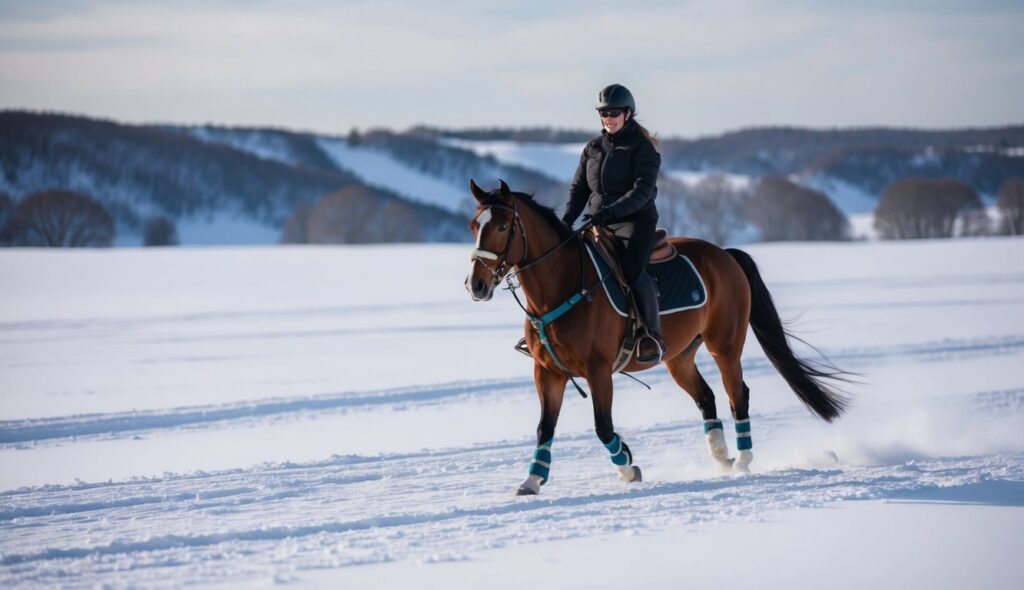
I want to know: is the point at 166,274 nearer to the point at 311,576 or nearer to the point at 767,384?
the point at 767,384

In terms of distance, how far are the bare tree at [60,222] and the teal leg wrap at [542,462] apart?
83.4 meters

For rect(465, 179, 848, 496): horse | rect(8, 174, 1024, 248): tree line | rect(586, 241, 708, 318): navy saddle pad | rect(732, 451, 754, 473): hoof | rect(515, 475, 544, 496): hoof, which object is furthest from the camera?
rect(8, 174, 1024, 248): tree line

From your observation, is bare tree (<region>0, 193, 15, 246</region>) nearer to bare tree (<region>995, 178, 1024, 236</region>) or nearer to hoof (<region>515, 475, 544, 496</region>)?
hoof (<region>515, 475, 544, 496</region>)

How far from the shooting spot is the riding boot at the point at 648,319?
21.9ft

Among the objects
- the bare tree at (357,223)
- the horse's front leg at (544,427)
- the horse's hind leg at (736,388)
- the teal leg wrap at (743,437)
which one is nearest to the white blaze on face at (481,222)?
the horse's front leg at (544,427)

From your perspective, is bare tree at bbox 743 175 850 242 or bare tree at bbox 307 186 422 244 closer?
bare tree at bbox 307 186 422 244

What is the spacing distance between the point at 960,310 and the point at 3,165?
133m

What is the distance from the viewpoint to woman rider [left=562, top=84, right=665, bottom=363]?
6.55m

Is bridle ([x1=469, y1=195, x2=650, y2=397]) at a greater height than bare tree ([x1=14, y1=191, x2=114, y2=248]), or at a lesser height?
lesser

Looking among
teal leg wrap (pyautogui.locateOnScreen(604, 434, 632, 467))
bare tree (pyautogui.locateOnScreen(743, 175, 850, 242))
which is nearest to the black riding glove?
teal leg wrap (pyautogui.locateOnScreen(604, 434, 632, 467))

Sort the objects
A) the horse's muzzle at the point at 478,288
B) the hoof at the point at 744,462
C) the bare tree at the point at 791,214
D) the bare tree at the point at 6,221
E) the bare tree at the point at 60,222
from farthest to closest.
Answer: the bare tree at the point at 791,214 → the bare tree at the point at 60,222 → the bare tree at the point at 6,221 → the hoof at the point at 744,462 → the horse's muzzle at the point at 478,288

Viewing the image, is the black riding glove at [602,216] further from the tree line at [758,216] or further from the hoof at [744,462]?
the tree line at [758,216]

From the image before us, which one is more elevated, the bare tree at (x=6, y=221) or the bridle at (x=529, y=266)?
the bare tree at (x=6, y=221)

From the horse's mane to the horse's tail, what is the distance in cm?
202
